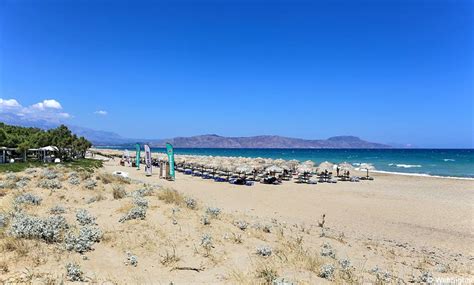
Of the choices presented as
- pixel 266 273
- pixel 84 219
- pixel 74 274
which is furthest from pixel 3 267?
pixel 266 273

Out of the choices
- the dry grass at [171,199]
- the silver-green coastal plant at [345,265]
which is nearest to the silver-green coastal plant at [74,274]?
the silver-green coastal plant at [345,265]

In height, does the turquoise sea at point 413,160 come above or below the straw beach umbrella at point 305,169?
below

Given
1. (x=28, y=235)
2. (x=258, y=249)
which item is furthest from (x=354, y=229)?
(x=28, y=235)

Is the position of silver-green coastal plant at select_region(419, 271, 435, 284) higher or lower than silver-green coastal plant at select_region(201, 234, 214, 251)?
lower

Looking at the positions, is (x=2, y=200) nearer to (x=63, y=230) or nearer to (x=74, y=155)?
(x=63, y=230)

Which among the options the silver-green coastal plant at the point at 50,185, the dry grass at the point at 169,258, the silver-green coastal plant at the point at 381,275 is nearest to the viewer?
the silver-green coastal plant at the point at 381,275

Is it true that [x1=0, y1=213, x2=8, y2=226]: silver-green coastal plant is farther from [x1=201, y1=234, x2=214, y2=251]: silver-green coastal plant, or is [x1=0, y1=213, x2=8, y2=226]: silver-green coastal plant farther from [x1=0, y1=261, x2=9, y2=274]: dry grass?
[x1=201, y1=234, x2=214, y2=251]: silver-green coastal plant

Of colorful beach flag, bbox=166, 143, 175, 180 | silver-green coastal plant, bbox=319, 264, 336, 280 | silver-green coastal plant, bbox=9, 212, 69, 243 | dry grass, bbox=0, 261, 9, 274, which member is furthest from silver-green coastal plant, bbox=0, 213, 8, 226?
colorful beach flag, bbox=166, 143, 175, 180

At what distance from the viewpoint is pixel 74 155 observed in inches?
1661

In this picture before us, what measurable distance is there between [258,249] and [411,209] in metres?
11.6

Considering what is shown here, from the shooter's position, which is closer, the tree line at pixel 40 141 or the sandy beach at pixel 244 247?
the sandy beach at pixel 244 247

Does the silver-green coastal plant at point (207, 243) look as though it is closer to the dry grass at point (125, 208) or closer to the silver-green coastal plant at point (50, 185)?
the dry grass at point (125, 208)

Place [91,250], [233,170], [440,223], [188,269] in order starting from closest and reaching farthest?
1. [188,269]
2. [91,250]
3. [440,223]
4. [233,170]

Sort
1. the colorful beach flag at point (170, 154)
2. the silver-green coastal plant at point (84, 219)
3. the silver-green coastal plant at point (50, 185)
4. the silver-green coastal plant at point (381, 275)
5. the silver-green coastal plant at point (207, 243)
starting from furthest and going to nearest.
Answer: the colorful beach flag at point (170, 154)
the silver-green coastal plant at point (50, 185)
the silver-green coastal plant at point (84, 219)
the silver-green coastal plant at point (207, 243)
the silver-green coastal plant at point (381, 275)
